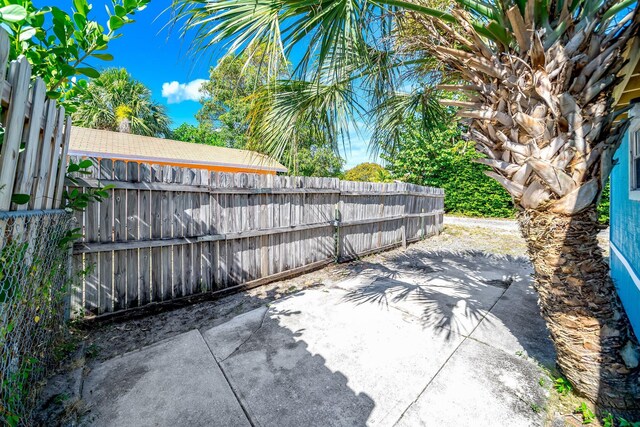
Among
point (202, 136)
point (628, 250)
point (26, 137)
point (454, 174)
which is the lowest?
point (628, 250)

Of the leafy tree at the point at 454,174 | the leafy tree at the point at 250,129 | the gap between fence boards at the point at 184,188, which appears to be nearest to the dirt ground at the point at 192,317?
the gap between fence boards at the point at 184,188

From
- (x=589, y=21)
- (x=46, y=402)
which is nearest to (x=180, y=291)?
(x=46, y=402)

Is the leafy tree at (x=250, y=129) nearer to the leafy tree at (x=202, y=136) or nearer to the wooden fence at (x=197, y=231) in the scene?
the leafy tree at (x=202, y=136)

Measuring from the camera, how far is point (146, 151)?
347 inches

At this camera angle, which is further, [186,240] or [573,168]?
[186,240]

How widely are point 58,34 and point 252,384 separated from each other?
251 centimetres

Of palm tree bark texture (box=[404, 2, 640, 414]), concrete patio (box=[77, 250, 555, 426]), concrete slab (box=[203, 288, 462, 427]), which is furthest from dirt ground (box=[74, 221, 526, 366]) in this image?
palm tree bark texture (box=[404, 2, 640, 414])

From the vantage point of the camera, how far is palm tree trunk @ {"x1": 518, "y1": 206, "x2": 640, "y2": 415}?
178 centimetres

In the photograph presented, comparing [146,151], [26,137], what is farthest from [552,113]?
[146,151]

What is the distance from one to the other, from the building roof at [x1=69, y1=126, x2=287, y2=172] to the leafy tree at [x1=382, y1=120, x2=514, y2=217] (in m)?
6.53

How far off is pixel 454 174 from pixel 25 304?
43.6 feet

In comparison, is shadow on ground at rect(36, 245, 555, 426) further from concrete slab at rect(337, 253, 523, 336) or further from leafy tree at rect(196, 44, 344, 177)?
leafy tree at rect(196, 44, 344, 177)

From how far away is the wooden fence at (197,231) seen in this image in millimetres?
2834

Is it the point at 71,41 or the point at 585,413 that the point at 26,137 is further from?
the point at 585,413
